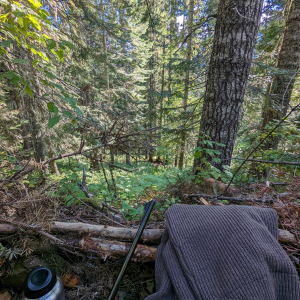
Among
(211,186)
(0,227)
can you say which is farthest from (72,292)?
(211,186)

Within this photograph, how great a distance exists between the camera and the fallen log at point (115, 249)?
1190 millimetres

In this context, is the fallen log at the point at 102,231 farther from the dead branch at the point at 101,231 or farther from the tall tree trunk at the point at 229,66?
the tall tree trunk at the point at 229,66

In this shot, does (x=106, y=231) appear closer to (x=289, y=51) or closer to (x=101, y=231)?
(x=101, y=231)

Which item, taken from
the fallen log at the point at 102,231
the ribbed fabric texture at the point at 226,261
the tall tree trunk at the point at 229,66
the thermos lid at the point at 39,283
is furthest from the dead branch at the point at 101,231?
the tall tree trunk at the point at 229,66

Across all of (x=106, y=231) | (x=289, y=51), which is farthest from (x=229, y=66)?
(x=289, y=51)

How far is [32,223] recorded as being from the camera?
4.25ft

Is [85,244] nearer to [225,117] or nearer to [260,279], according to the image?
[260,279]

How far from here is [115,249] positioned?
122 cm

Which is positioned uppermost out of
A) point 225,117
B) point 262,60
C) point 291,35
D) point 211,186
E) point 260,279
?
point 291,35

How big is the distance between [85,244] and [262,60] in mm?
7012

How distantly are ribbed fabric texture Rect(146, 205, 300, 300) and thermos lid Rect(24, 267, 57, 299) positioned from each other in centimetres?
61

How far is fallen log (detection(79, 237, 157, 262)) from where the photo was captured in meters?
1.19

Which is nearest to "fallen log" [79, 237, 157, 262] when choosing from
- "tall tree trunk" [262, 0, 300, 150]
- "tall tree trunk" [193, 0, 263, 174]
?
"tall tree trunk" [193, 0, 263, 174]

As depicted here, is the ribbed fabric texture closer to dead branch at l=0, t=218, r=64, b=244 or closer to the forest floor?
the forest floor
